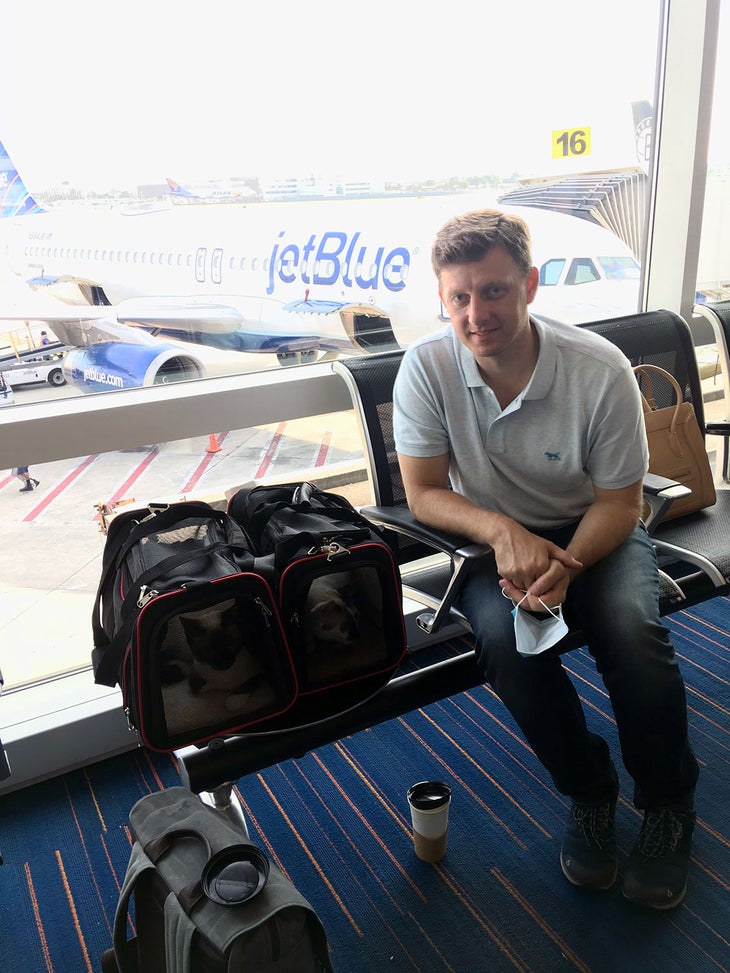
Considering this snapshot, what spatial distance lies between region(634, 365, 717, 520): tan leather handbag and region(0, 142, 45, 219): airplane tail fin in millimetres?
1786

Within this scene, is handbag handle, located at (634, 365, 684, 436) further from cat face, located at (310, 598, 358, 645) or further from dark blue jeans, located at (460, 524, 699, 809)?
cat face, located at (310, 598, 358, 645)

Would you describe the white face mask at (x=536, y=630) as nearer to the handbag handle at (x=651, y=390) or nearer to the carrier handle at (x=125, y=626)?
the carrier handle at (x=125, y=626)

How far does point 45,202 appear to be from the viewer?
206cm

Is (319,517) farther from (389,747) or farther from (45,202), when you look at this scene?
(45,202)

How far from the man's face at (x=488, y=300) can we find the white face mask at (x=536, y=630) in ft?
1.89

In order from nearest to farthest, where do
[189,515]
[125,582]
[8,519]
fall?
[125,582] → [189,515] → [8,519]

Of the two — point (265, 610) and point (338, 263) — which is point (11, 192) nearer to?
point (338, 263)

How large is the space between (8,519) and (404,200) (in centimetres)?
160

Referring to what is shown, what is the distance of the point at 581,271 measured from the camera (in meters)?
2.95

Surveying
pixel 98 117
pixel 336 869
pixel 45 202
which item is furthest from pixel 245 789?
pixel 98 117

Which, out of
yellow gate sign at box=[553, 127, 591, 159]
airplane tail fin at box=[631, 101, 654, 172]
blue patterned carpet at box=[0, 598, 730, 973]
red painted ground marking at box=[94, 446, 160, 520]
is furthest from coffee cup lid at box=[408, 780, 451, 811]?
airplane tail fin at box=[631, 101, 654, 172]

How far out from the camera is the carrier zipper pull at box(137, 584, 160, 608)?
1.43 m

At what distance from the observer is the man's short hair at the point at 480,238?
171 cm

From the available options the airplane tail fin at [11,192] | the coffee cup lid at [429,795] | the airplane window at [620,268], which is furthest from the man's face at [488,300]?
the airplane window at [620,268]
